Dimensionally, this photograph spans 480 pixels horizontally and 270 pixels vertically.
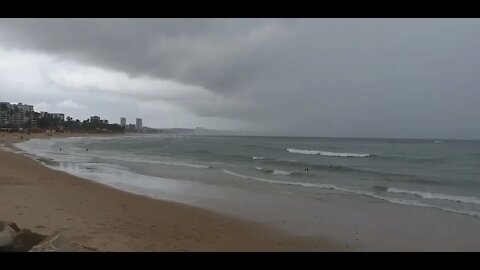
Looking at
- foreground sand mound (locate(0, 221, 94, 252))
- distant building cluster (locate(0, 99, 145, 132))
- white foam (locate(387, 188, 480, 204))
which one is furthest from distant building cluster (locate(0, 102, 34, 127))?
foreground sand mound (locate(0, 221, 94, 252))

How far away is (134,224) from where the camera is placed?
877 cm

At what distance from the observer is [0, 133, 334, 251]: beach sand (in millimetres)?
7227

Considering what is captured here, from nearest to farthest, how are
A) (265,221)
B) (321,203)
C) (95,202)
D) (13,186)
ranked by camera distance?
1. (265,221)
2. (95,202)
3. (321,203)
4. (13,186)

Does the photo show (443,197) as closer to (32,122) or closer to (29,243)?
(29,243)

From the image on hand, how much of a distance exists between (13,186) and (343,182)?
51.1ft

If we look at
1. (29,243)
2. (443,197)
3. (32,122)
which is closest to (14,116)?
(32,122)

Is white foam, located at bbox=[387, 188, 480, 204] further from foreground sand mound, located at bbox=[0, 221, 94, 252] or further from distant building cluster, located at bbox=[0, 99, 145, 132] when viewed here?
distant building cluster, located at bbox=[0, 99, 145, 132]

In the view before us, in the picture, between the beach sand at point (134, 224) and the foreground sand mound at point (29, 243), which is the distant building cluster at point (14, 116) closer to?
the beach sand at point (134, 224)

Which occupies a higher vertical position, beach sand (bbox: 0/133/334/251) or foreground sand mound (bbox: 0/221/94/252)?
foreground sand mound (bbox: 0/221/94/252)

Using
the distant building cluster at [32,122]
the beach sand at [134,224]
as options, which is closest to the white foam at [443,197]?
the beach sand at [134,224]
